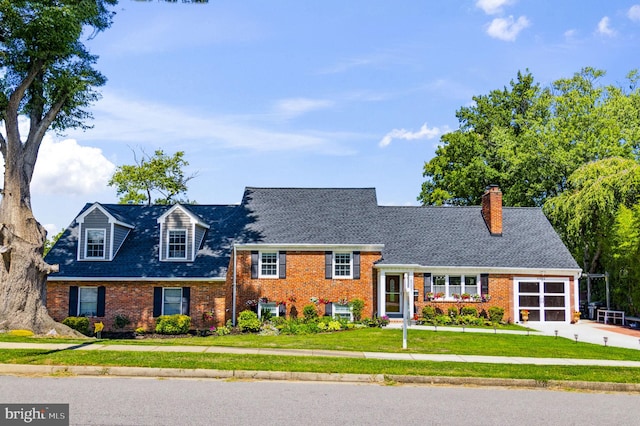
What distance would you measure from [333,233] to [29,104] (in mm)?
14205

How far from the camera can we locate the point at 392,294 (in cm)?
2834

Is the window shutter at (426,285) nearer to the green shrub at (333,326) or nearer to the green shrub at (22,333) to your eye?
the green shrub at (333,326)

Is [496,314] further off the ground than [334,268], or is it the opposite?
[334,268]

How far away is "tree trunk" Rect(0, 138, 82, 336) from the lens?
62.4 feet

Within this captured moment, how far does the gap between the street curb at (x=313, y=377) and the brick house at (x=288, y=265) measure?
524 inches

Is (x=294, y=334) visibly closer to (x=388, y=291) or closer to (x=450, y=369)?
(x=388, y=291)

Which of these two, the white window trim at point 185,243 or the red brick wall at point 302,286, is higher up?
the white window trim at point 185,243

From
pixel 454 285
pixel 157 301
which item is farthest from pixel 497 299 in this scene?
pixel 157 301

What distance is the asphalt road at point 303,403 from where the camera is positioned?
7.97 m

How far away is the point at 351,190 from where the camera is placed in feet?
102

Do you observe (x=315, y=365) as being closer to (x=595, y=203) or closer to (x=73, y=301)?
(x=73, y=301)

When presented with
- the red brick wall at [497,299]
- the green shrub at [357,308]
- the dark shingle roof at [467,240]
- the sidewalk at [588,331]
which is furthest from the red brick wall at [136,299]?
the red brick wall at [497,299]

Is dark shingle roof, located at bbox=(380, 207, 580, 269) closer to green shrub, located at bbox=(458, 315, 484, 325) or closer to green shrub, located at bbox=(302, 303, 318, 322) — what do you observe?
green shrub, located at bbox=(458, 315, 484, 325)

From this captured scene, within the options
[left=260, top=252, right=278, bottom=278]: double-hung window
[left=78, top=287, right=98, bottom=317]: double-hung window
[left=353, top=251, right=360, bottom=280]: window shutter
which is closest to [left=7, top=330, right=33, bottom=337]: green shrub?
[left=78, top=287, right=98, bottom=317]: double-hung window
